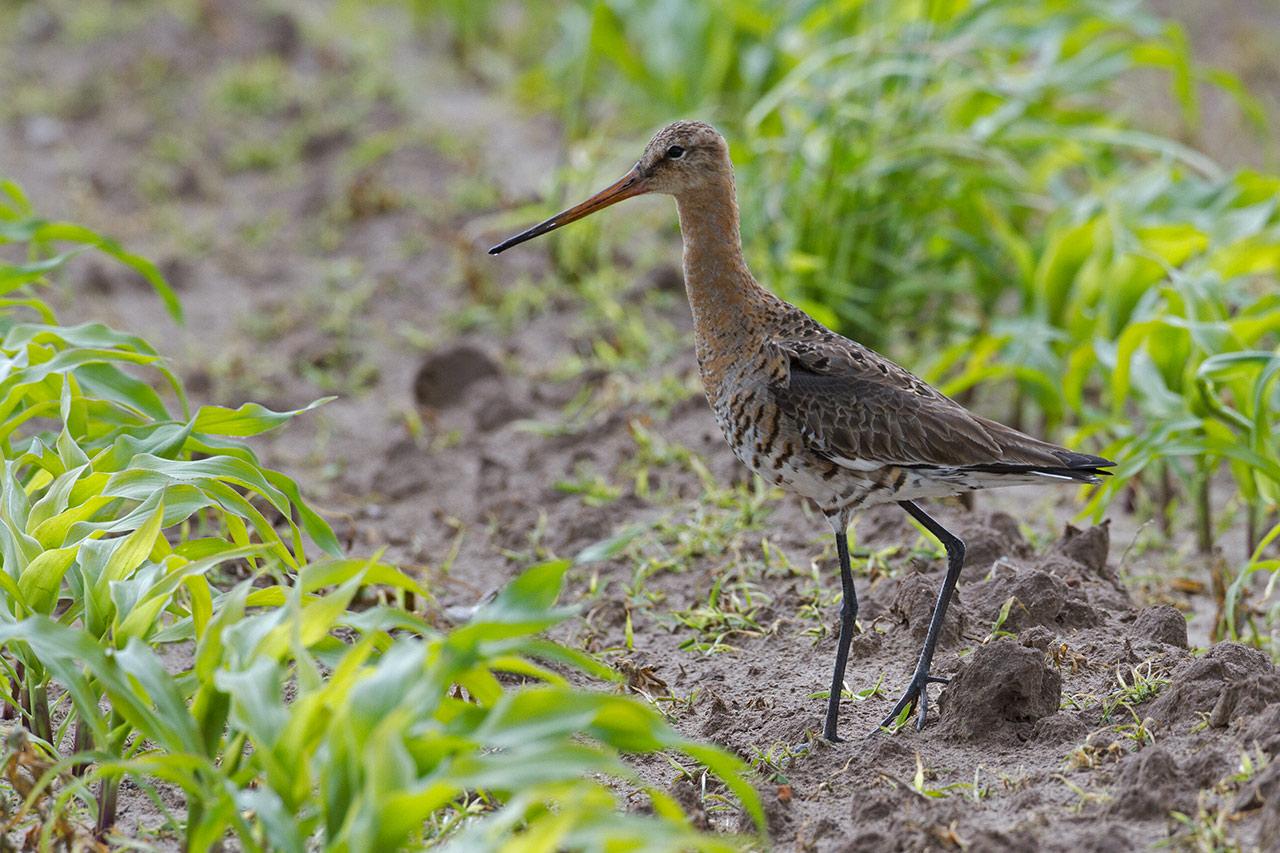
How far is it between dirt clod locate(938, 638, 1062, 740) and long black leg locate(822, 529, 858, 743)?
0.28 metres

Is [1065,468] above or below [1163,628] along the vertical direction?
above

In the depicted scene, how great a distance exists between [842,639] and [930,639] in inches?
9.1

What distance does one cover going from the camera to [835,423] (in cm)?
393

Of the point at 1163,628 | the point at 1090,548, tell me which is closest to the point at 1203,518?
the point at 1090,548

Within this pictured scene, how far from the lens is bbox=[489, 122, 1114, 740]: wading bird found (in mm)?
3910

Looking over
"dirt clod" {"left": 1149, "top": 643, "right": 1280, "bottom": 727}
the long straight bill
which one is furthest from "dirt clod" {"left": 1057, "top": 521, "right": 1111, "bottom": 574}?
the long straight bill

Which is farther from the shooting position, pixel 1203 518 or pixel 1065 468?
pixel 1203 518

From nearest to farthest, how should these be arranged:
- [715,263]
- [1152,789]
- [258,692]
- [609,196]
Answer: [258,692], [1152,789], [715,263], [609,196]

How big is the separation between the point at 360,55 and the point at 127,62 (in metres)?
1.47

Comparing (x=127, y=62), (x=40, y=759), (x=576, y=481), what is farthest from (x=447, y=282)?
(x=40, y=759)

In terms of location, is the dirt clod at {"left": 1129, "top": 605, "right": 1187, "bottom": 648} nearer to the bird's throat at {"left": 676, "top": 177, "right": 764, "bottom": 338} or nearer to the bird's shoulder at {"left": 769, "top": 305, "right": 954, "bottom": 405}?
the bird's shoulder at {"left": 769, "top": 305, "right": 954, "bottom": 405}

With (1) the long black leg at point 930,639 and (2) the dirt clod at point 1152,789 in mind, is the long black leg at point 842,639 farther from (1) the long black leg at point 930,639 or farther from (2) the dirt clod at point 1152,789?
(2) the dirt clod at point 1152,789

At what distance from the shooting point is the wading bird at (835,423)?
12.8 feet

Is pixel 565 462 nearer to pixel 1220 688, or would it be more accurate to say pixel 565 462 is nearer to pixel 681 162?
pixel 681 162
